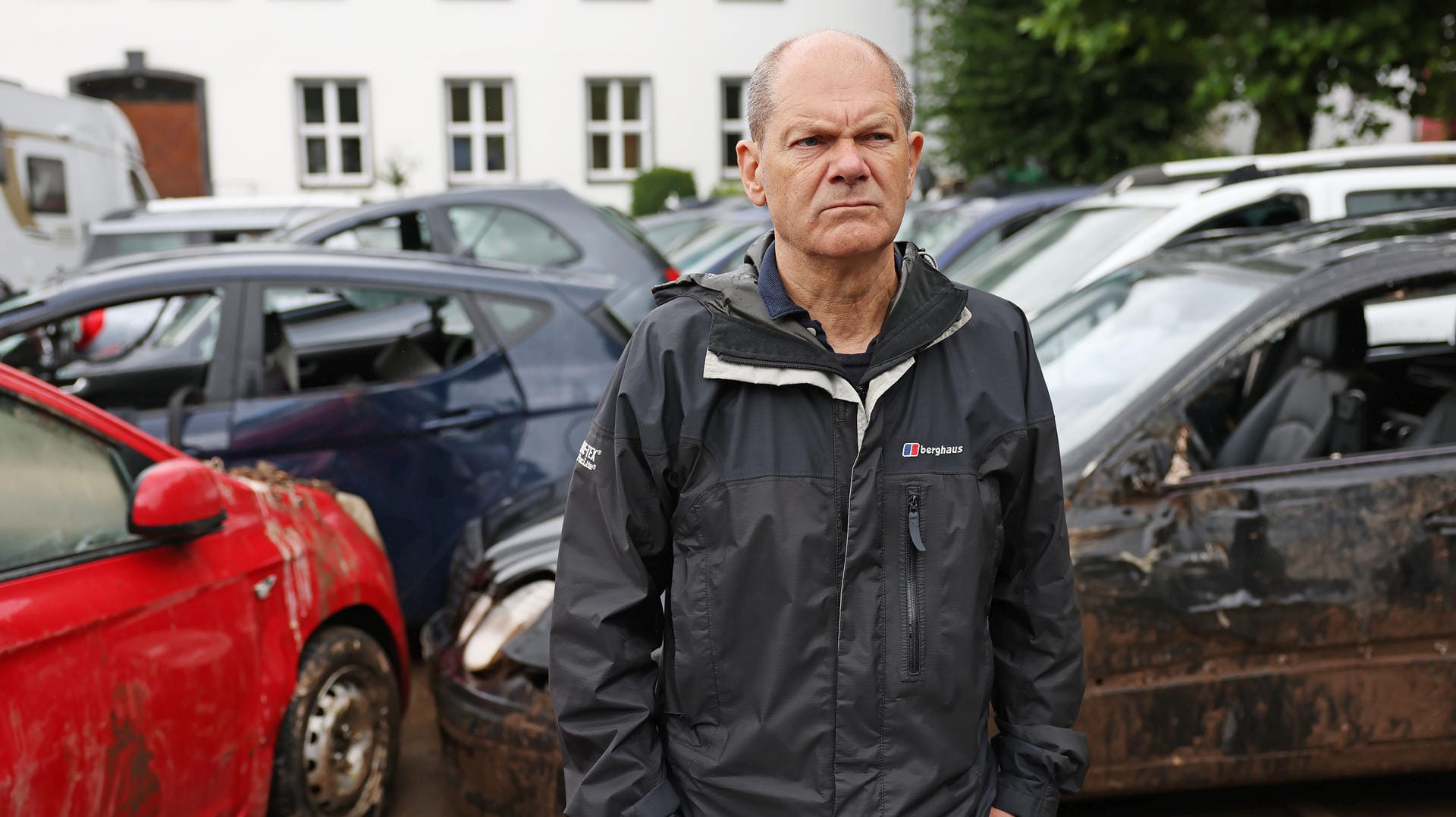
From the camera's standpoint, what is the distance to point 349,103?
2520cm

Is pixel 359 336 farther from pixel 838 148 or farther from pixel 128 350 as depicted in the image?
pixel 838 148

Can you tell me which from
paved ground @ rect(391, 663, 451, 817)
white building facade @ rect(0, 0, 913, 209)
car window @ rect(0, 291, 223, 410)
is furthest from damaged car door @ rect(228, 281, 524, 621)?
white building facade @ rect(0, 0, 913, 209)

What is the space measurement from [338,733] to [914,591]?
88.0 inches

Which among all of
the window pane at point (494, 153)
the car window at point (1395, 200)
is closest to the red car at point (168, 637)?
the car window at point (1395, 200)

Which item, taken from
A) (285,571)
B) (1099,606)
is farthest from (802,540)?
(285,571)

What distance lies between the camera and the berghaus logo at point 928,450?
1.82m

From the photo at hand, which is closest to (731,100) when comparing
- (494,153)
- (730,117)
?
(730,117)

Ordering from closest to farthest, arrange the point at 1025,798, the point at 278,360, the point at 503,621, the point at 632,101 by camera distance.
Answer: the point at 1025,798 → the point at 503,621 → the point at 278,360 → the point at 632,101

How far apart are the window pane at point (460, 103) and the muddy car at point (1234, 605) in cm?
2330

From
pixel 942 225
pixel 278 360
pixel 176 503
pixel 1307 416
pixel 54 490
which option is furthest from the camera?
pixel 942 225

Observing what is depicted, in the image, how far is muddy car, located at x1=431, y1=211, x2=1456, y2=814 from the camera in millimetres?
3195

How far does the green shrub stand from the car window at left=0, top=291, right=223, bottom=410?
19462 mm

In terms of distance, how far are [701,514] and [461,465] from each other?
3263 mm

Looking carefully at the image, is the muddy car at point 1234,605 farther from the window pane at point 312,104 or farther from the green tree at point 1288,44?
the window pane at point 312,104
